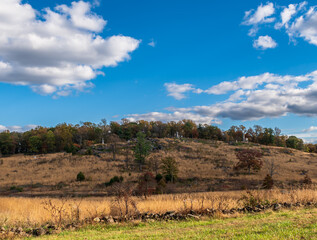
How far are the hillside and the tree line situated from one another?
27.0 meters

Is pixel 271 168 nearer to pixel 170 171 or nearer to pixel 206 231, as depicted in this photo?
pixel 170 171

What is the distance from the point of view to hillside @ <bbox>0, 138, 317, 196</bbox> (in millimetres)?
31019

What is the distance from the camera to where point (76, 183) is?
35.3 m

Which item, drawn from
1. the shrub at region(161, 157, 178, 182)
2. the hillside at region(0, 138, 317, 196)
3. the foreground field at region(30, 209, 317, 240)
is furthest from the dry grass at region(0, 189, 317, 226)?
the shrub at region(161, 157, 178, 182)

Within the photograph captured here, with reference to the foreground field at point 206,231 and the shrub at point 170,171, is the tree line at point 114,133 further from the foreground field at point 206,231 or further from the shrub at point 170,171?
the foreground field at point 206,231

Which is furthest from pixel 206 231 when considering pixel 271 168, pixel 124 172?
pixel 124 172

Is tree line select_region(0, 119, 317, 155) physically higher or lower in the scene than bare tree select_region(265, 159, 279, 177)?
higher

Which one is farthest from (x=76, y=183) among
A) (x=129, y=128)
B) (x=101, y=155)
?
(x=129, y=128)

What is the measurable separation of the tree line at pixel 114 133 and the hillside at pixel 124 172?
2699 centimetres

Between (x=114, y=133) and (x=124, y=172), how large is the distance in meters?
61.6

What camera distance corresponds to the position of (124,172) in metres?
43.2

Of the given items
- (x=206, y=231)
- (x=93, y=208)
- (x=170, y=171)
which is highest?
(x=206, y=231)

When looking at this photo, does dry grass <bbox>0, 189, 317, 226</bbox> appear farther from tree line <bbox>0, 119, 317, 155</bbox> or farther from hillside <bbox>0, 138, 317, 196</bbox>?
tree line <bbox>0, 119, 317, 155</bbox>

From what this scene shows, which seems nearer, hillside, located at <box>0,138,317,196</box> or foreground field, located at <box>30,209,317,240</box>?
foreground field, located at <box>30,209,317,240</box>
